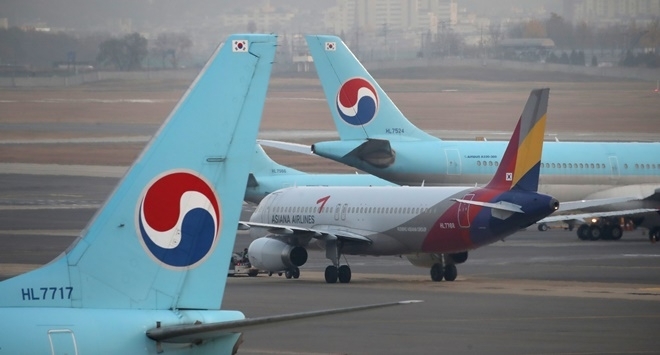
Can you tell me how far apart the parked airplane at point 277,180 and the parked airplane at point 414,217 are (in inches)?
529

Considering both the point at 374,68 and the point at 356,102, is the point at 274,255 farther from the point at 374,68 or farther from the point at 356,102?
the point at 374,68

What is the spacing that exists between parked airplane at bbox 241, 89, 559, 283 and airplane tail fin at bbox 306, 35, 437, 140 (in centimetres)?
969

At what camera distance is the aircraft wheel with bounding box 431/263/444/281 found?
28688 millimetres

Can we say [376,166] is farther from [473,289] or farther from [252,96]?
[252,96]

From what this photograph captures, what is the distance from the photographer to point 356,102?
134ft

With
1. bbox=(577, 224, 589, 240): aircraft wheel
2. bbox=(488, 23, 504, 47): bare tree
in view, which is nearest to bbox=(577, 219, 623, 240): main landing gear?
bbox=(577, 224, 589, 240): aircraft wheel

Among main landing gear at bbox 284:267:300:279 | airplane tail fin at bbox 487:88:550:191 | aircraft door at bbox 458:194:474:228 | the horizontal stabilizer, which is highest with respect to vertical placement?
airplane tail fin at bbox 487:88:550:191

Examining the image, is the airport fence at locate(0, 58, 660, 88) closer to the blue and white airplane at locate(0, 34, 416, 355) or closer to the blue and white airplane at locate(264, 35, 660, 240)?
the blue and white airplane at locate(264, 35, 660, 240)

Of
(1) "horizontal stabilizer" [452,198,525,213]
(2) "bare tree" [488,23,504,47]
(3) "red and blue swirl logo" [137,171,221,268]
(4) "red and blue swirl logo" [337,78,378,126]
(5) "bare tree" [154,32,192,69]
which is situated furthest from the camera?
(2) "bare tree" [488,23,504,47]

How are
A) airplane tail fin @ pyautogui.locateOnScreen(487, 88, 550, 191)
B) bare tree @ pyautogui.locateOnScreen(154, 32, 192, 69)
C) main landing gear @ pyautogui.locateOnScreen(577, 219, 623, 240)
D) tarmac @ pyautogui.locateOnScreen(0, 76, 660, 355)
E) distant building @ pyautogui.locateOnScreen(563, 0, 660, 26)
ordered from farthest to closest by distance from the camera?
bare tree @ pyautogui.locateOnScreen(154, 32, 192, 69) < distant building @ pyautogui.locateOnScreen(563, 0, 660, 26) < main landing gear @ pyautogui.locateOnScreen(577, 219, 623, 240) < airplane tail fin @ pyautogui.locateOnScreen(487, 88, 550, 191) < tarmac @ pyautogui.locateOnScreen(0, 76, 660, 355)

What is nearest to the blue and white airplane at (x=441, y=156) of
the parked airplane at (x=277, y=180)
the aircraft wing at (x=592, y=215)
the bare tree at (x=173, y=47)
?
the aircraft wing at (x=592, y=215)

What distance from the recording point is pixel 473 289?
87.2 feet

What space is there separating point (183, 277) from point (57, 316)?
854 mm

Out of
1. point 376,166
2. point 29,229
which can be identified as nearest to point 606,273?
point 376,166
